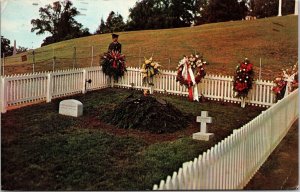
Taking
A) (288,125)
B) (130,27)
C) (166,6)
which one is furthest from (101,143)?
(288,125)

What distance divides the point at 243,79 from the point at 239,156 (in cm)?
264

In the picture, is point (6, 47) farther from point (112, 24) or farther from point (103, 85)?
point (103, 85)

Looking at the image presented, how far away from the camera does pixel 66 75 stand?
920cm

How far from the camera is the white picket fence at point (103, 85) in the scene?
870 cm

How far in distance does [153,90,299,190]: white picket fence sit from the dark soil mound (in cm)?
146

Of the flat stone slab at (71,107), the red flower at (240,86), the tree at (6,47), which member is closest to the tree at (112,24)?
the tree at (6,47)

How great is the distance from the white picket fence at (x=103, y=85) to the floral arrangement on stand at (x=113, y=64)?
0.12 metres

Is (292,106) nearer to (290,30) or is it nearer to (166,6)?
(290,30)

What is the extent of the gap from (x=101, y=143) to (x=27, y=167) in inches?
61.1

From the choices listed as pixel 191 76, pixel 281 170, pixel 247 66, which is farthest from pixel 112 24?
pixel 281 170

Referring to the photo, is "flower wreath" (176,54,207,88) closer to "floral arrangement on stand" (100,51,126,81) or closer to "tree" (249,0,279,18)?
"floral arrangement on stand" (100,51,126,81)

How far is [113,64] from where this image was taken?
8.91 m

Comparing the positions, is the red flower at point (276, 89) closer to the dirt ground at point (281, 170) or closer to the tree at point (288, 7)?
the dirt ground at point (281, 170)

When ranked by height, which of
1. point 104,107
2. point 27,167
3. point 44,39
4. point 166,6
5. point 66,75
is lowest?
point 27,167
